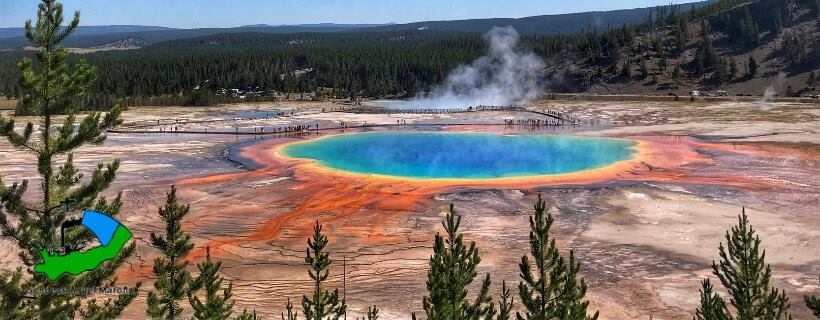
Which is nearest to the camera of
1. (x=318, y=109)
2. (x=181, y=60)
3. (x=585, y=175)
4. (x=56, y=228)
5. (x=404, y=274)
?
(x=56, y=228)

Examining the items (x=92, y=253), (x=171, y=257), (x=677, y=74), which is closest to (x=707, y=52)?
(x=677, y=74)

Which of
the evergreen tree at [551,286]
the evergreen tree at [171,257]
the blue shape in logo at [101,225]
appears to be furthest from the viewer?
the blue shape in logo at [101,225]

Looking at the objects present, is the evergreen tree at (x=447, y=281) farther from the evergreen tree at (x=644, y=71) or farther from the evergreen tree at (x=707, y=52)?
the evergreen tree at (x=707, y=52)

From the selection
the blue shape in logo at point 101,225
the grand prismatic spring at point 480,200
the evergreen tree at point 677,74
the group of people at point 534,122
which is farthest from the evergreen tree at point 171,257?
the evergreen tree at point 677,74

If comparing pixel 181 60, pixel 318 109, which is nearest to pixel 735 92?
pixel 318 109

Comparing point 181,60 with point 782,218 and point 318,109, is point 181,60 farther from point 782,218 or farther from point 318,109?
point 782,218

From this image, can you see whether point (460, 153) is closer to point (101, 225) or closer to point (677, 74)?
point (101, 225)

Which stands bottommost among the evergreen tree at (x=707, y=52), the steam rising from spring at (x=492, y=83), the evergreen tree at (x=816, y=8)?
the steam rising from spring at (x=492, y=83)
